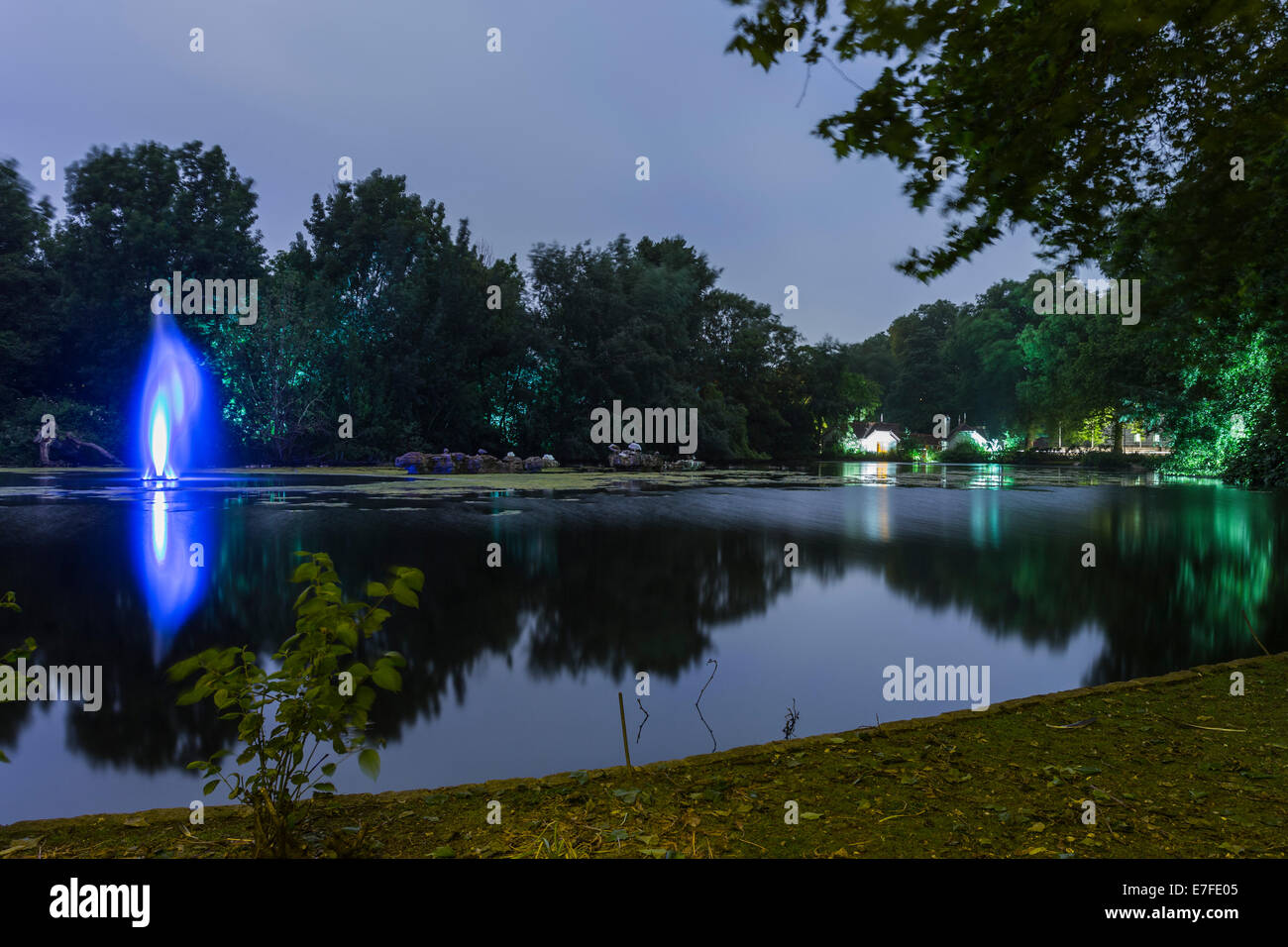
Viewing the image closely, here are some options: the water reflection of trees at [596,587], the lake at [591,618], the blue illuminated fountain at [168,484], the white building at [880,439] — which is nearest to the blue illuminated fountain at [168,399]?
the blue illuminated fountain at [168,484]

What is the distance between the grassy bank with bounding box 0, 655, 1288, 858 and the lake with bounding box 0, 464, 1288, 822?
97cm

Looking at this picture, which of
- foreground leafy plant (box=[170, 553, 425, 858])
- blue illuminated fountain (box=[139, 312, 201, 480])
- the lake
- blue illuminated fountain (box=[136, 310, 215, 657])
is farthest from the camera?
blue illuminated fountain (box=[139, 312, 201, 480])

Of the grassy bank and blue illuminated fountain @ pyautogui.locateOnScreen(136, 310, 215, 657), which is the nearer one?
the grassy bank

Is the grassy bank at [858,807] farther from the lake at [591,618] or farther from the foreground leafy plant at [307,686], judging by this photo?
the lake at [591,618]

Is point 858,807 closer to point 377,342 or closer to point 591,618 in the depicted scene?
point 591,618

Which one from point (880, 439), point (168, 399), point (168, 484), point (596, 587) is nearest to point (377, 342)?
point (168, 399)

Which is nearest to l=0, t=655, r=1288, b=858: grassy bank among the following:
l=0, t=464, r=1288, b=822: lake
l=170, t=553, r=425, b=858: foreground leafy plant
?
l=170, t=553, r=425, b=858: foreground leafy plant

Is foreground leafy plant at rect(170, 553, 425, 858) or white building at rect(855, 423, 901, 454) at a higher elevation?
white building at rect(855, 423, 901, 454)

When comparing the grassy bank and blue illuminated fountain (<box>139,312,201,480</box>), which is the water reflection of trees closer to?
the grassy bank

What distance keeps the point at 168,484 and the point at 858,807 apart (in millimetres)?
29141

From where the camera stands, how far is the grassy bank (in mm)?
3211

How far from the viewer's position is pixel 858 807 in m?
3.59

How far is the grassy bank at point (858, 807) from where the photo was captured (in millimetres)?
3211
